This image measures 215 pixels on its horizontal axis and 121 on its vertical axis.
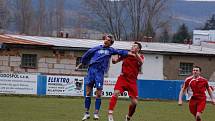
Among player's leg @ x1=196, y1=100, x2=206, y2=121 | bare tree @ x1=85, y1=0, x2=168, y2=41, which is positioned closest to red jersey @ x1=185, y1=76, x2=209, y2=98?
player's leg @ x1=196, y1=100, x2=206, y2=121

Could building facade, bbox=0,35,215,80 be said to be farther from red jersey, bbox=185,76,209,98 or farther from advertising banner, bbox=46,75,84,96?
red jersey, bbox=185,76,209,98

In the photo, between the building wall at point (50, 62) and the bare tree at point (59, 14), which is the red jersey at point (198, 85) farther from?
the bare tree at point (59, 14)

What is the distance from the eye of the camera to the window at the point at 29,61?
41844 mm

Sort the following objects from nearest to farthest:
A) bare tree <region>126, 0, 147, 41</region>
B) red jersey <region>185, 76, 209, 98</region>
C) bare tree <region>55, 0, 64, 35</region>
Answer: red jersey <region>185, 76, 209, 98</region> < bare tree <region>126, 0, 147, 41</region> < bare tree <region>55, 0, 64, 35</region>

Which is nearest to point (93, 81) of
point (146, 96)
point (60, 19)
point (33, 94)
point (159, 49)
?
point (33, 94)

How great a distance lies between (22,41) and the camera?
42.5 metres

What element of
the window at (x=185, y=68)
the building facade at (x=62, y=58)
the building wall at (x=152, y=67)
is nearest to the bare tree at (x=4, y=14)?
the building facade at (x=62, y=58)

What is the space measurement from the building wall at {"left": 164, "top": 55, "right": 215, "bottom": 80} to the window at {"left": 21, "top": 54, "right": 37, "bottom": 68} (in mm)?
9562

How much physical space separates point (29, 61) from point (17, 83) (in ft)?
26.1

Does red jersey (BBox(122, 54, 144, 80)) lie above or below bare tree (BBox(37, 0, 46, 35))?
below

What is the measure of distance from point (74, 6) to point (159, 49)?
417ft

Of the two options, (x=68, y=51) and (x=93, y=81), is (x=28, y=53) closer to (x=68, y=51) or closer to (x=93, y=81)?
(x=68, y=51)

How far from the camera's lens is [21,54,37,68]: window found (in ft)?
137

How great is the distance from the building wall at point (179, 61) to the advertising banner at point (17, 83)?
13.8 m
